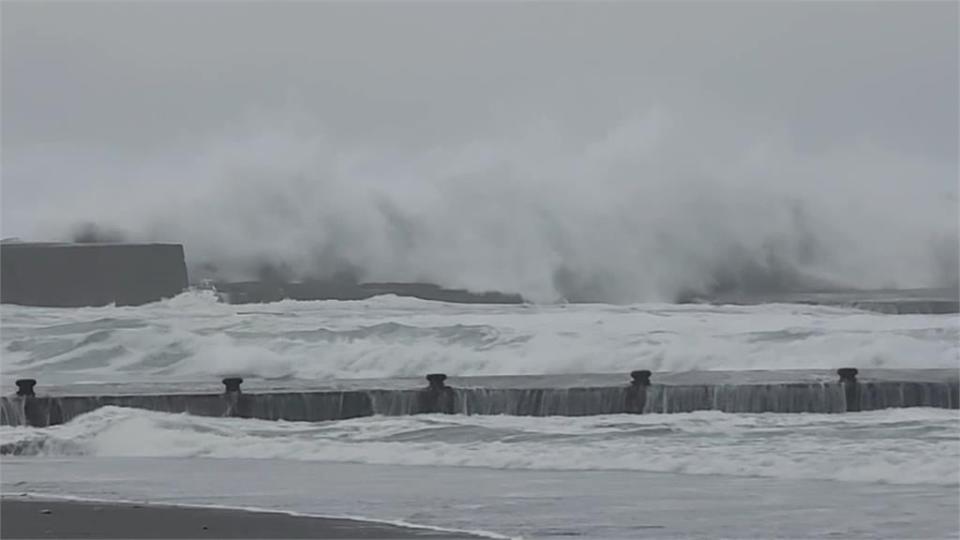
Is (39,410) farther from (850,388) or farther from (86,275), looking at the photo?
(86,275)

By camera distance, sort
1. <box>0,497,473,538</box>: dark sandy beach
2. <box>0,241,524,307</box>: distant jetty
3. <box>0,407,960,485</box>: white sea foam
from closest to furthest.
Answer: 1. <box>0,497,473,538</box>: dark sandy beach
2. <box>0,407,960,485</box>: white sea foam
3. <box>0,241,524,307</box>: distant jetty

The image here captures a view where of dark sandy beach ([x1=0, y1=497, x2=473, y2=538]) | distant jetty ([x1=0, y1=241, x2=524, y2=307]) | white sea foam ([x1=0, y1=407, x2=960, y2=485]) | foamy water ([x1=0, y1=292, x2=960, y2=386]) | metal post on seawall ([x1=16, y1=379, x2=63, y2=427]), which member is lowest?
dark sandy beach ([x1=0, y1=497, x2=473, y2=538])

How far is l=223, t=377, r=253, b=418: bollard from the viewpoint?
48.8 ft

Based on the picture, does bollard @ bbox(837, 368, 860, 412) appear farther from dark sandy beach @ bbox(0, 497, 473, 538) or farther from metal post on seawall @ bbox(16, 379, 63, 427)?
dark sandy beach @ bbox(0, 497, 473, 538)

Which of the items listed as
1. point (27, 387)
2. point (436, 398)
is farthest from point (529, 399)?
point (27, 387)

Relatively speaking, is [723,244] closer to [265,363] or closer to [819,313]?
[819,313]

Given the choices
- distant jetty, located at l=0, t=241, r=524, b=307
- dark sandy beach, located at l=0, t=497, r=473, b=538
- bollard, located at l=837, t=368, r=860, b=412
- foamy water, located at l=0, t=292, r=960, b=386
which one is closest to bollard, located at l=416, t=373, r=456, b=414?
bollard, located at l=837, t=368, r=860, b=412

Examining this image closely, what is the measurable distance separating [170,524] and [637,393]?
690 cm

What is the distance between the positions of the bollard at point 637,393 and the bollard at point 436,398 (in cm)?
137

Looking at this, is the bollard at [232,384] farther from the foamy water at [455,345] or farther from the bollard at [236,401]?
the foamy water at [455,345]

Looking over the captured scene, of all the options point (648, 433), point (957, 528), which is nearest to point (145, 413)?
point (648, 433)

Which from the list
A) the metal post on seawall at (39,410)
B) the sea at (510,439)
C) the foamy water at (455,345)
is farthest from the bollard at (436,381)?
the foamy water at (455,345)

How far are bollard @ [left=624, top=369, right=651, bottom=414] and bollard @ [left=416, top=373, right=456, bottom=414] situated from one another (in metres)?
1.37

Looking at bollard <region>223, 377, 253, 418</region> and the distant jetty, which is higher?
the distant jetty
